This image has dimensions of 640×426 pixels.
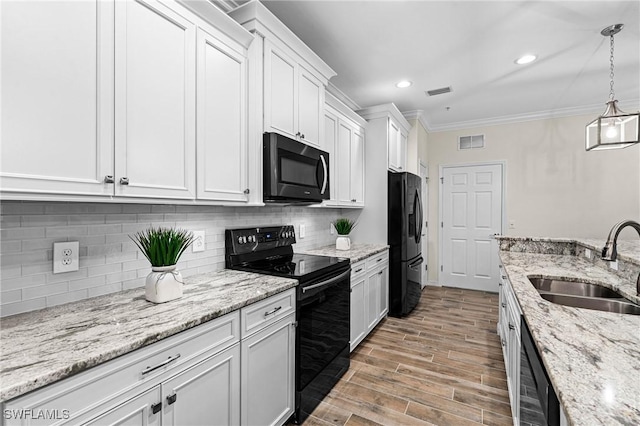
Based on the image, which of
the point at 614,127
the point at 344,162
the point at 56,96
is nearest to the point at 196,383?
the point at 56,96

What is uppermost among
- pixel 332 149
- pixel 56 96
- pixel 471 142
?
pixel 471 142

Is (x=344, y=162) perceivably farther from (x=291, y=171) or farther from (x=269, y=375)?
(x=269, y=375)

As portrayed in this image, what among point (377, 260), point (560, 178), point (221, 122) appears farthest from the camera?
point (560, 178)

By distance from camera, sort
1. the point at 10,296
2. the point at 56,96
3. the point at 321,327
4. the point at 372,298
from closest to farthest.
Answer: the point at 56,96 < the point at 10,296 < the point at 321,327 < the point at 372,298

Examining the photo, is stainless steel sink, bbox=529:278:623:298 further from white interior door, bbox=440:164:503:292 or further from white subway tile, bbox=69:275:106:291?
white interior door, bbox=440:164:503:292

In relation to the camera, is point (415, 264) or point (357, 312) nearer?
point (357, 312)

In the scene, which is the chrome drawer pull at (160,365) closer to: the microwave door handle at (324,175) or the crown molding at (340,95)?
the microwave door handle at (324,175)

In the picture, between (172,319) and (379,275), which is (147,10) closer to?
(172,319)

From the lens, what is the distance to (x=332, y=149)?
307 cm

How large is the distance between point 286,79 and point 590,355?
217 centimetres

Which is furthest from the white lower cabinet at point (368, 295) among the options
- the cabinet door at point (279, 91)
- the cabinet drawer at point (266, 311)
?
the cabinet door at point (279, 91)

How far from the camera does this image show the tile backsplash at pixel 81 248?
1.18 m

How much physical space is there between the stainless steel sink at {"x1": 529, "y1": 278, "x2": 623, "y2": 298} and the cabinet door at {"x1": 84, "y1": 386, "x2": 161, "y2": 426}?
7.51 ft

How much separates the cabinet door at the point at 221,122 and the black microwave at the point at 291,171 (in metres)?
0.17
